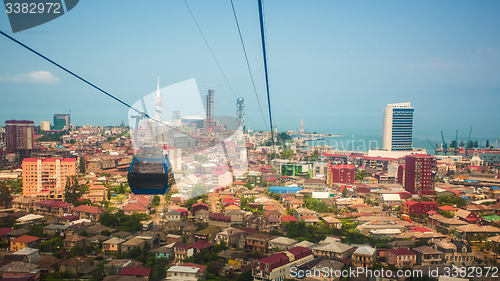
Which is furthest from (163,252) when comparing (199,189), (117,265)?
(199,189)

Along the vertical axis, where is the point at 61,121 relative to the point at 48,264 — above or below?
above

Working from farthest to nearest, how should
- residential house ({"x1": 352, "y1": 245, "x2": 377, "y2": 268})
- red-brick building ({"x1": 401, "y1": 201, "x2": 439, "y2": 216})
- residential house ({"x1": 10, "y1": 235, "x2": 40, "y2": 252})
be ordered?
red-brick building ({"x1": 401, "y1": 201, "x2": 439, "y2": 216})
residential house ({"x1": 10, "y1": 235, "x2": 40, "y2": 252})
residential house ({"x1": 352, "y1": 245, "x2": 377, "y2": 268})

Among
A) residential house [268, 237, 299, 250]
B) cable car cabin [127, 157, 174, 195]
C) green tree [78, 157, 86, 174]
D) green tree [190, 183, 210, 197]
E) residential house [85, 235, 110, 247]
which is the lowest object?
residential house [85, 235, 110, 247]

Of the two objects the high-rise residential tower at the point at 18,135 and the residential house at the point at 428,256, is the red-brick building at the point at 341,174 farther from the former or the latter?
the high-rise residential tower at the point at 18,135

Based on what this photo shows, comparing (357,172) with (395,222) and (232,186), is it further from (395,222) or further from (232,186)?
(395,222)
